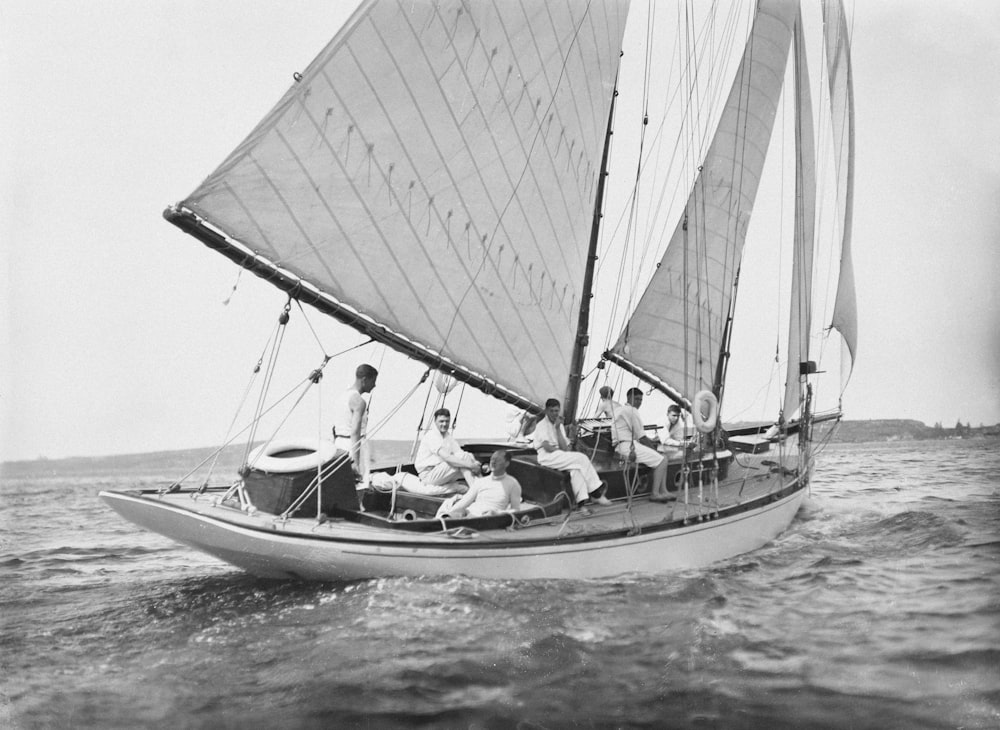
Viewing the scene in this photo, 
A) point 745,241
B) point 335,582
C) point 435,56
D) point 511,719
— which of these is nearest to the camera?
point 511,719

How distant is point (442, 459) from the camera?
720cm

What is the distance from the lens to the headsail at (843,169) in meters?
9.18

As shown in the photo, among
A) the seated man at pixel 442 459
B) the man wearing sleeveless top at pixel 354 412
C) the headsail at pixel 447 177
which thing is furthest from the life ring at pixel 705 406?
the man wearing sleeveless top at pixel 354 412

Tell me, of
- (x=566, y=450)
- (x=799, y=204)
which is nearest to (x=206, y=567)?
(x=566, y=450)

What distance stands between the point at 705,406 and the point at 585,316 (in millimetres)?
1581

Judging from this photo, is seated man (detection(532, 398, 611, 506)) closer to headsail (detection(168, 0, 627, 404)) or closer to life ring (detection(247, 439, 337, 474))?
headsail (detection(168, 0, 627, 404))

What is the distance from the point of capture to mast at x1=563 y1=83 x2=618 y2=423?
8.68m

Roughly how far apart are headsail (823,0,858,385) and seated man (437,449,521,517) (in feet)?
17.1

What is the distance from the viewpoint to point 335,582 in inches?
246

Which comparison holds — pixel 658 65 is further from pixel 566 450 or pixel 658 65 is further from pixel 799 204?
pixel 566 450

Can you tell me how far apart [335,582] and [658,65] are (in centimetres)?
653

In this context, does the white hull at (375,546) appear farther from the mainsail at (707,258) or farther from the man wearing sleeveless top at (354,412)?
the mainsail at (707,258)

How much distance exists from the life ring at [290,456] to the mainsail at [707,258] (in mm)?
4923

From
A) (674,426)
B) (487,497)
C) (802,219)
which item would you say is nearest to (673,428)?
(674,426)
